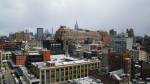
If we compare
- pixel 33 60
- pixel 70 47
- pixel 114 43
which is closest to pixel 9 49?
pixel 70 47

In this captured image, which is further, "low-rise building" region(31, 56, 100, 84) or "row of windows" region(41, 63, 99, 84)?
"row of windows" region(41, 63, 99, 84)

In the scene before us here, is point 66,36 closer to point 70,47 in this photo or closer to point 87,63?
point 70,47

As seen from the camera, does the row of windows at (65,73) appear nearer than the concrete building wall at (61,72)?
No

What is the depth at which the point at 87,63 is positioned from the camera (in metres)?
48.0

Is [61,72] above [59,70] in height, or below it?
below

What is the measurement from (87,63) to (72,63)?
13.0ft

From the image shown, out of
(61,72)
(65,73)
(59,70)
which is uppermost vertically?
(59,70)

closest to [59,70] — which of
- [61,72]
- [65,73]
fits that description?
[61,72]

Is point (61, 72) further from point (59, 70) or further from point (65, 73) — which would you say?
point (65, 73)

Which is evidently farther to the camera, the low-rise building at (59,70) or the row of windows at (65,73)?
the row of windows at (65,73)

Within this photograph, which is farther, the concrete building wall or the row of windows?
the row of windows

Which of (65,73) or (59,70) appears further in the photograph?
(65,73)

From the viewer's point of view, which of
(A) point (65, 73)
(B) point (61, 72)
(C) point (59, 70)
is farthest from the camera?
(A) point (65, 73)

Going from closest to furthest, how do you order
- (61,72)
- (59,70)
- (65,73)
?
(59,70) < (61,72) < (65,73)
